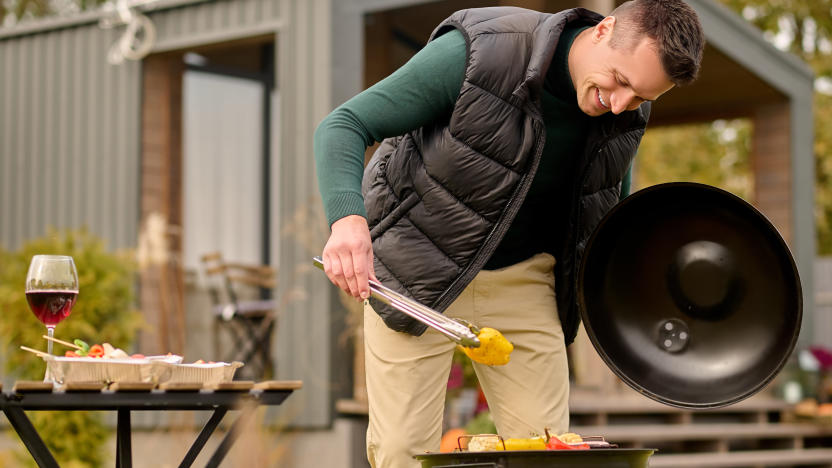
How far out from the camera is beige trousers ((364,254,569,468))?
86.3 inches

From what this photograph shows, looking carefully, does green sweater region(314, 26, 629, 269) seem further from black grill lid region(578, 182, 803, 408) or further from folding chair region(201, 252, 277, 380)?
folding chair region(201, 252, 277, 380)

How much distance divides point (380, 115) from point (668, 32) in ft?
1.85

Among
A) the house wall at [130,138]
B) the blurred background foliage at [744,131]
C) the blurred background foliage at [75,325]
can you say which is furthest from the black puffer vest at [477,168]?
the blurred background foliage at [744,131]

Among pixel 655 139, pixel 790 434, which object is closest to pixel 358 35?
pixel 790 434

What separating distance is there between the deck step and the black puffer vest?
3.74m

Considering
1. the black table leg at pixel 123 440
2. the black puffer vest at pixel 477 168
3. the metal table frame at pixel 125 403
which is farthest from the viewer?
the black table leg at pixel 123 440

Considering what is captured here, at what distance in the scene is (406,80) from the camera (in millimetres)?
2020

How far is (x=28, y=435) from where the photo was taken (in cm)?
194

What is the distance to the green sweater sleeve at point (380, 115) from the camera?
1938mm

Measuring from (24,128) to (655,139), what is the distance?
516 inches

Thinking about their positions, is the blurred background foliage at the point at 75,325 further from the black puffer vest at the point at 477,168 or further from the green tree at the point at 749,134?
the green tree at the point at 749,134

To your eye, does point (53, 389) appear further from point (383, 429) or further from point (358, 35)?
point (358, 35)

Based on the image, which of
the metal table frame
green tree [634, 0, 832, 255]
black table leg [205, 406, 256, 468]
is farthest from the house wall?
green tree [634, 0, 832, 255]

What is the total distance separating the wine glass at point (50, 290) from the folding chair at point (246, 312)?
13.7 feet
